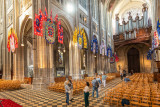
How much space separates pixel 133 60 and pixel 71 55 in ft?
77.4

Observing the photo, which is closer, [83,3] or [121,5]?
[83,3]

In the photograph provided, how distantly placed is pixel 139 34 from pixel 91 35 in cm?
1390

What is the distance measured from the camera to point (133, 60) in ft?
112

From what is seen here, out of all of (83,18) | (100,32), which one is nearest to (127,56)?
(100,32)

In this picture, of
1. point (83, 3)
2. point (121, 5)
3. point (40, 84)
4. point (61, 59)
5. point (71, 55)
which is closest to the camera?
point (40, 84)

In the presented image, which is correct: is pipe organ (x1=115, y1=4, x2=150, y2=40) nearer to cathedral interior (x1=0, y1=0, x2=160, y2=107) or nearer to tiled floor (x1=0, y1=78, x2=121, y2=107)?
cathedral interior (x1=0, y1=0, x2=160, y2=107)

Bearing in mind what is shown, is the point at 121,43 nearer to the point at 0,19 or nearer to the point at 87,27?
the point at 87,27

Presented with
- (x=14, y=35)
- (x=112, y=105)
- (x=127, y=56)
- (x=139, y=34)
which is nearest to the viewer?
(x=112, y=105)

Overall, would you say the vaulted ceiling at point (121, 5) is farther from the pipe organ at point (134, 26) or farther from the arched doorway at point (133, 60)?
the arched doorway at point (133, 60)

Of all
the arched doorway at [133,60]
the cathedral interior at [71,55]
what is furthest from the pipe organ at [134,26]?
the arched doorway at [133,60]

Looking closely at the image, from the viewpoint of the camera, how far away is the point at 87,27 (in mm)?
21906

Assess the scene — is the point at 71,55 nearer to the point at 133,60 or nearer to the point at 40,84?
the point at 40,84

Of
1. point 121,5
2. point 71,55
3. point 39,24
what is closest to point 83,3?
point 71,55

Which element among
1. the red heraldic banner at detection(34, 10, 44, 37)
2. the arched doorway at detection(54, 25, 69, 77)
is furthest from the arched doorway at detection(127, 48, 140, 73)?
the red heraldic banner at detection(34, 10, 44, 37)
